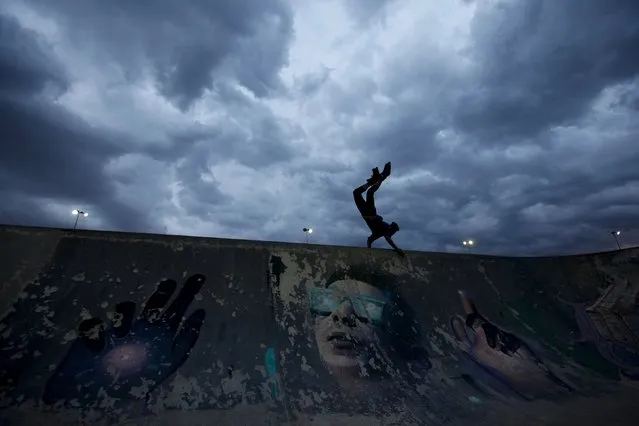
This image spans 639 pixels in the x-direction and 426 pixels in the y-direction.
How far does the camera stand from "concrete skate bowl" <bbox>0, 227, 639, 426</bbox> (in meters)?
4.36

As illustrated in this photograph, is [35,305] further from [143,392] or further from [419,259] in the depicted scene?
[419,259]

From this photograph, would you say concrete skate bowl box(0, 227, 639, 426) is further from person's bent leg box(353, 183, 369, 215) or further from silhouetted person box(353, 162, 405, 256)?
person's bent leg box(353, 183, 369, 215)

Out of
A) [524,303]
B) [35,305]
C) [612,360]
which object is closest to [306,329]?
[35,305]

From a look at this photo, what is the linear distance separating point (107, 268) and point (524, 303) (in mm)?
9793

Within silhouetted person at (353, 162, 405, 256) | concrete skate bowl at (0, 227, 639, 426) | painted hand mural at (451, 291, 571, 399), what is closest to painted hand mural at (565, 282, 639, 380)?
concrete skate bowl at (0, 227, 639, 426)

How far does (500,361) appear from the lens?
644 centimetres

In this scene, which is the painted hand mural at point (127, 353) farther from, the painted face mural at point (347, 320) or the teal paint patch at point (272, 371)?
the painted face mural at point (347, 320)

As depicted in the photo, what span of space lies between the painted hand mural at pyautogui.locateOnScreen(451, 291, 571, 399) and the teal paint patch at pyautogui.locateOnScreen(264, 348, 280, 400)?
3.75 m

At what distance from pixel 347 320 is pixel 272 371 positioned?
1932 mm

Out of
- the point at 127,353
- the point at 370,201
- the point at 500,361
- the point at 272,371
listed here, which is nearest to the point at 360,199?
the point at 370,201

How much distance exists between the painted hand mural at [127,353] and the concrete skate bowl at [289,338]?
18 millimetres

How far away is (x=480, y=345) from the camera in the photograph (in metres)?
6.74

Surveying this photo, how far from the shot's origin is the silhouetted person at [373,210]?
865cm

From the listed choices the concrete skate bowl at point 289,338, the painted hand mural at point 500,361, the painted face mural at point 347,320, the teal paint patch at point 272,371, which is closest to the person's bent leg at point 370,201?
the concrete skate bowl at point 289,338
